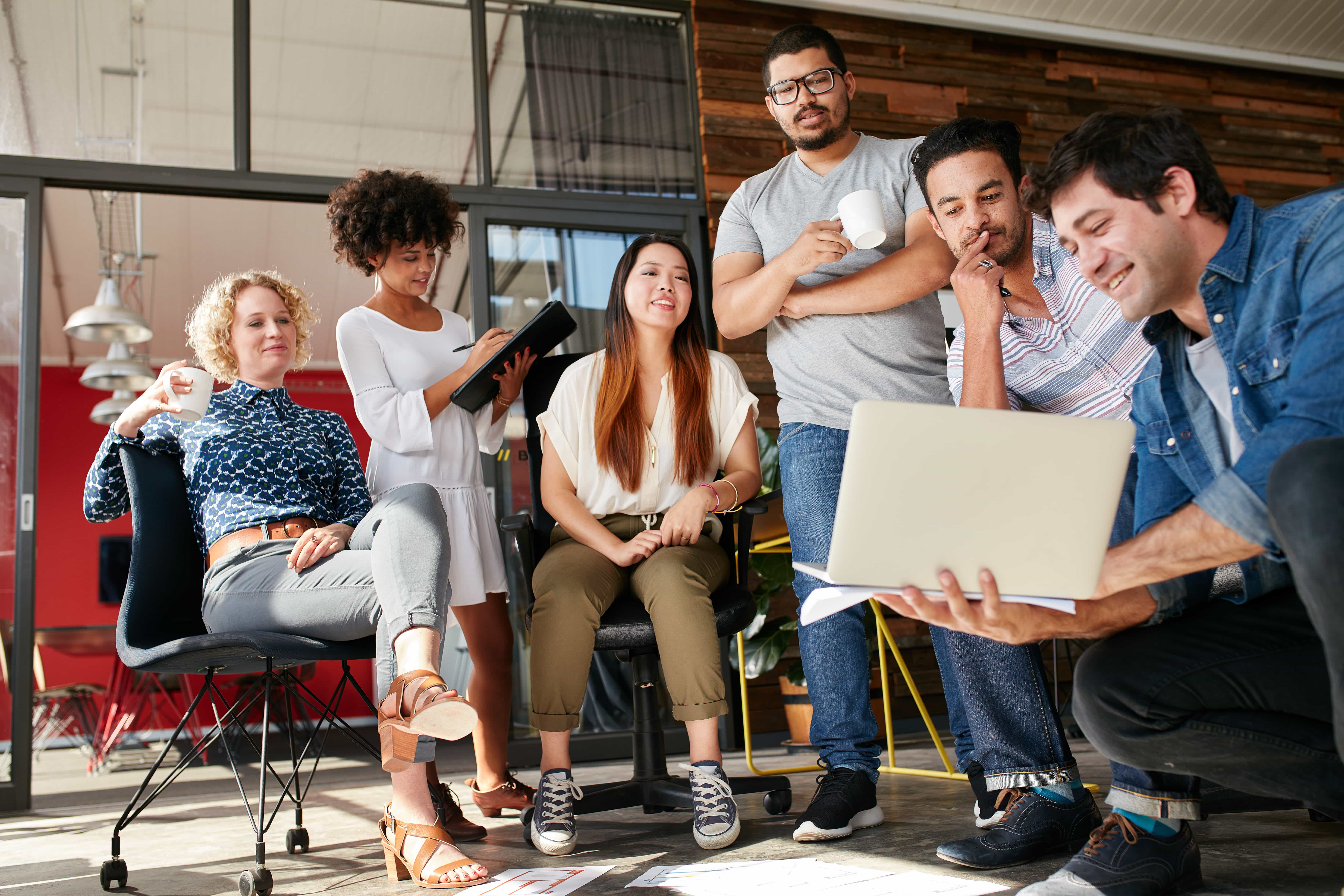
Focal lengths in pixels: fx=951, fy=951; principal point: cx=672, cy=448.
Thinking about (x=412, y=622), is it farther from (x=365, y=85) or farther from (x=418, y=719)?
(x=365, y=85)

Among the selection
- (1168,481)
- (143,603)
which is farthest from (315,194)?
(1168,481)

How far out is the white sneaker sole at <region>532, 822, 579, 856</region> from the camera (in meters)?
1.77

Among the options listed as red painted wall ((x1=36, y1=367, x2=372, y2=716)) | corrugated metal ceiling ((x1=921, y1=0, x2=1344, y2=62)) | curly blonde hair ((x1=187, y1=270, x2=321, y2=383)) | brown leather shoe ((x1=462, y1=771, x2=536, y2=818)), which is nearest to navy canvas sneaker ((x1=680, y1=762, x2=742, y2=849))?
brown leather shoe ((x1=462, y1=771, x2=536, y2=818))

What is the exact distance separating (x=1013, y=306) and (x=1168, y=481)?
23.8 inches

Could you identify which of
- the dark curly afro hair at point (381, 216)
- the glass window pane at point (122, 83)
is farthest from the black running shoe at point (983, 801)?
the glass window pane at point (122, 83)

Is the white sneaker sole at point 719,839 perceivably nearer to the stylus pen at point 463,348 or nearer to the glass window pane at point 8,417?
the stylus pen at point 463,348

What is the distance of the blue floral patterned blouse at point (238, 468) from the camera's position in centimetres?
197

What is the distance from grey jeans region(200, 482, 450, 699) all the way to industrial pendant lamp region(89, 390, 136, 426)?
5381 millimetres

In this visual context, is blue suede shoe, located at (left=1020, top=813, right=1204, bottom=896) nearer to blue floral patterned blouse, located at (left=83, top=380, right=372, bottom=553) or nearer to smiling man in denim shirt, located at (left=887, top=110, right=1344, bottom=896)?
smiling man in denim shirt, located at (left=887, top=110, right=1344, bottom=896)

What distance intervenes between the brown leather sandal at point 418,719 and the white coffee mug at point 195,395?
2.10ft

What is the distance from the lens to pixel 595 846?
→ 187 centimetres

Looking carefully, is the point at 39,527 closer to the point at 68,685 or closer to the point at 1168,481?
the point at 68,685

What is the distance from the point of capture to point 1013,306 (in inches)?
71.5

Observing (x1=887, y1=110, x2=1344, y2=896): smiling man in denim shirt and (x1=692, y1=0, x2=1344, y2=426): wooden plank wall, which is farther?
(x1=692, y1=0, x2=1344, y2=426): wooden plank wall
